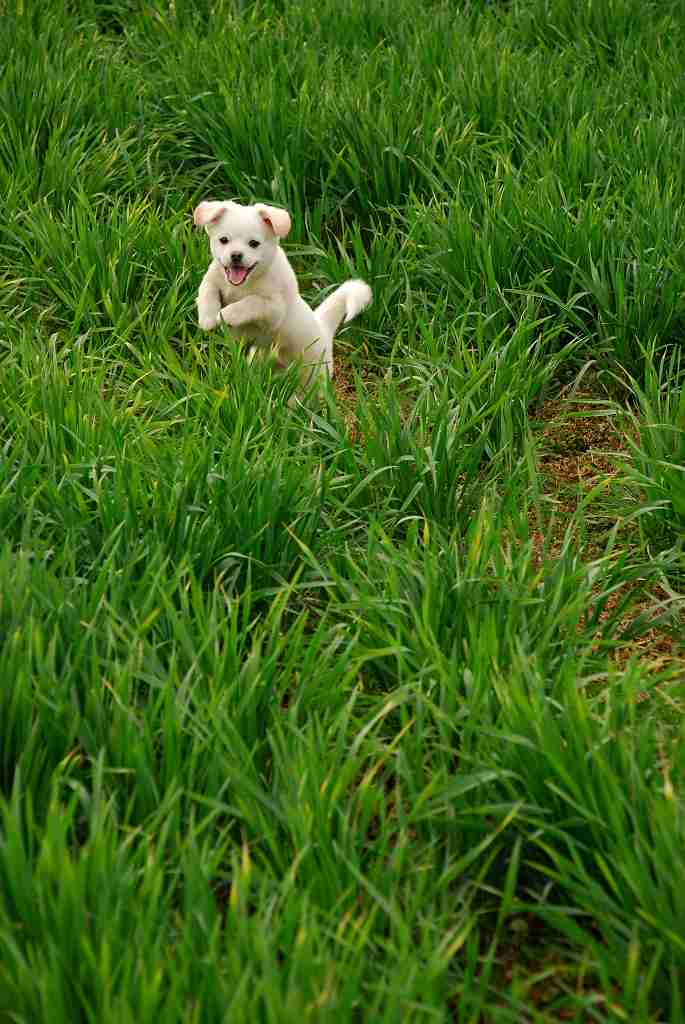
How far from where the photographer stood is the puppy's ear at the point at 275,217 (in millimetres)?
3619

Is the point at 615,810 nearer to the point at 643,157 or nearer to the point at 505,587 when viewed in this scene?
the point at 505,587

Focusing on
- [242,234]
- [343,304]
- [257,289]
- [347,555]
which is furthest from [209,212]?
[347,555]

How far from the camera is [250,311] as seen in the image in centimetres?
364

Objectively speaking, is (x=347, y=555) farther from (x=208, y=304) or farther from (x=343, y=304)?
(x=343, y=304)

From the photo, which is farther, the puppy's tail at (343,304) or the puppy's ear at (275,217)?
the puppy's tail at (343,304)

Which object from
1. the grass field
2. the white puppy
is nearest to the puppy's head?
the white puppy

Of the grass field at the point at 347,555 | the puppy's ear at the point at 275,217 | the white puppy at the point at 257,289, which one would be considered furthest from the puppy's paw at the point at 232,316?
the puppy's ear at the point at 275,217

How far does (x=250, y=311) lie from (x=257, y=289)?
0.27ft

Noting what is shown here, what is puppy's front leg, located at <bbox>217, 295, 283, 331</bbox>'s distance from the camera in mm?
3645

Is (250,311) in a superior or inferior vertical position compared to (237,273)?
inferior

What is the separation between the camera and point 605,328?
3990 mm

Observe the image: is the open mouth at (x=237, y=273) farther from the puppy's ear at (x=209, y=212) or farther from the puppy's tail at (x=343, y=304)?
the puppy's tail at (x=343, y=304)

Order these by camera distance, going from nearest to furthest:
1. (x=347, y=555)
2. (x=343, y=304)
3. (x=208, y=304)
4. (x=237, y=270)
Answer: (x=347, y=555), (x=237, y=270), (x=208, y=304), (x=343, y=304)

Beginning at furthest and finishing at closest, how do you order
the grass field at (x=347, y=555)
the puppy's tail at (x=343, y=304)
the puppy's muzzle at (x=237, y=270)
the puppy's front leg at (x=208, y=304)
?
the puppy's tail at (x=343, y=304) → the puppy's front leg at (x=208, y=304) → the puppy's muzzle at (x=237, y=270) → the grass field at (x=347, y=555)
